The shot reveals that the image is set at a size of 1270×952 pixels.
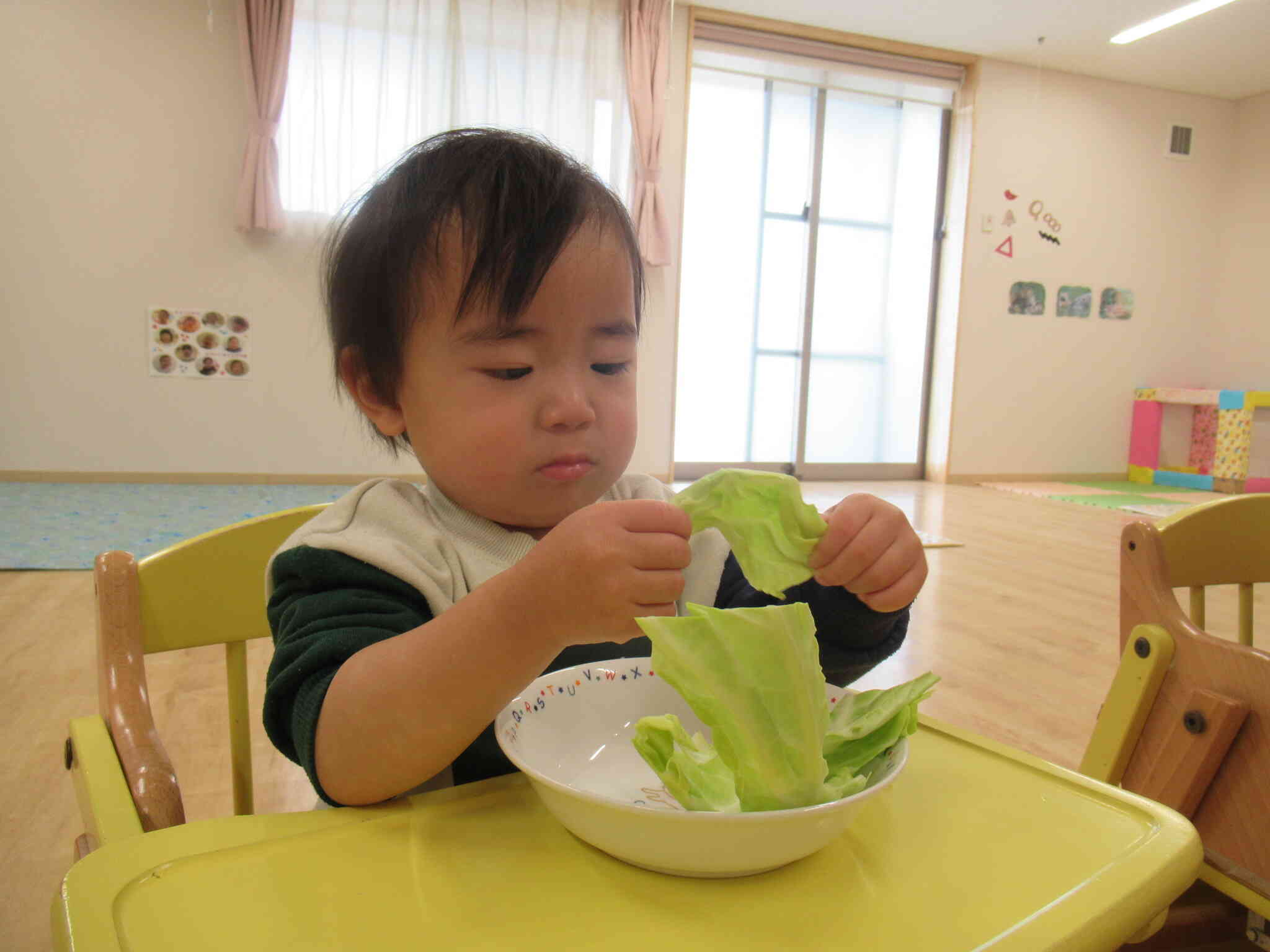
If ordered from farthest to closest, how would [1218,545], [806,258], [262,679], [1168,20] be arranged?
[806,258]
[1168,20]
[262,679]
[1218,545]

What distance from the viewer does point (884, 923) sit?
0.37 meters

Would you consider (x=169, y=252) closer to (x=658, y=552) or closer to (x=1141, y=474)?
(x=658, y=552)

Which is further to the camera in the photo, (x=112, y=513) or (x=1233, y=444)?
(x=1233, y=444)

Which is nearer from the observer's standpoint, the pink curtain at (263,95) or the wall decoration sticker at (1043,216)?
the pink curtain at (263,95)

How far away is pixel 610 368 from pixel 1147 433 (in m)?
6.28

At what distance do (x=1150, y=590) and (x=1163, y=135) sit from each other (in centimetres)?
616

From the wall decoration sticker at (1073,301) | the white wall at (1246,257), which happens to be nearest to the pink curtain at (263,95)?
the wall decoration sticker at (1073,301)

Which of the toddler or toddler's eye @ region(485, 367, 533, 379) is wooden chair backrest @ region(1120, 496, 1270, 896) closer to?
the toddler

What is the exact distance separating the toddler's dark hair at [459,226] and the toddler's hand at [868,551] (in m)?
0.28

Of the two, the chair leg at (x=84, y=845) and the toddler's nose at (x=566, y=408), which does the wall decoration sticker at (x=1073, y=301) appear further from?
the chair leg at (x=84, y=845)

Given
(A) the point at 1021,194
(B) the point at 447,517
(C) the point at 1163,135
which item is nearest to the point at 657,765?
(B) the point at 447,517

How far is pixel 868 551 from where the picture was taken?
537mm

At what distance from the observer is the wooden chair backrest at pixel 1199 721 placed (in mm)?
809

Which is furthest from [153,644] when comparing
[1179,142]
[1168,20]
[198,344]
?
[1179,142]
